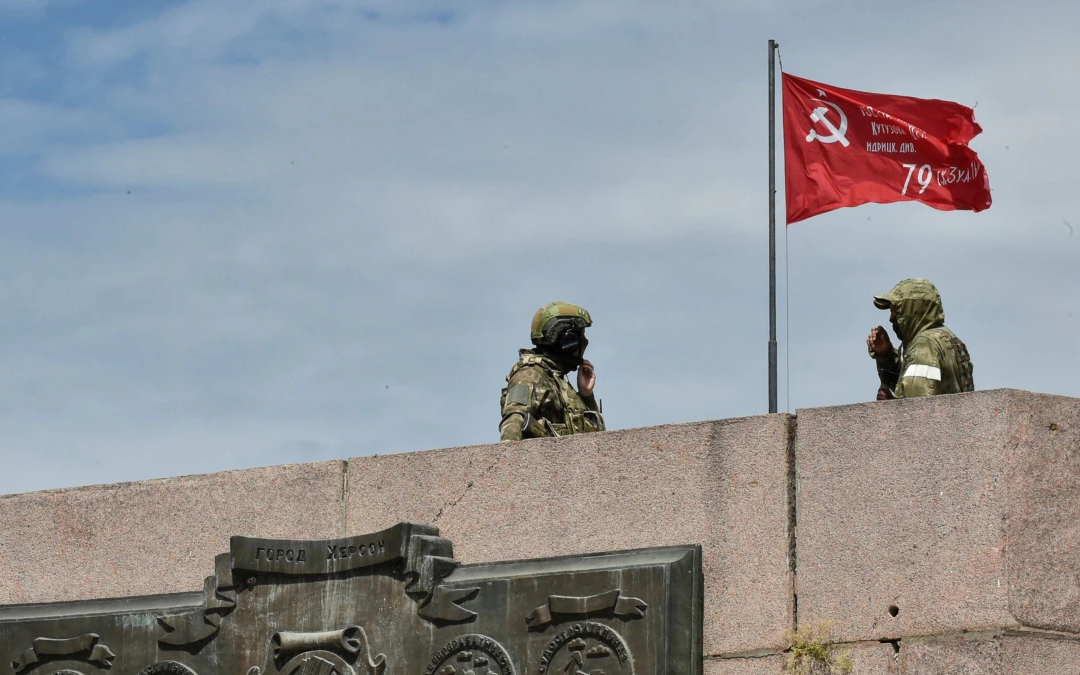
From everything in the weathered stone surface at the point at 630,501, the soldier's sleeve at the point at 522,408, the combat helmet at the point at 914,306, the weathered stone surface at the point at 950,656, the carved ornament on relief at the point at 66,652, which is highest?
the combat helmet at the point at 914,306

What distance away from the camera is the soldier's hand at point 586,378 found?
36.6ft

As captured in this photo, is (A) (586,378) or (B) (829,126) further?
(B) (829,126)

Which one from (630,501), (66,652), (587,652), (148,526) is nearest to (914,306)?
(630,501)

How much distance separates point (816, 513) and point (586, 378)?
8.63ft

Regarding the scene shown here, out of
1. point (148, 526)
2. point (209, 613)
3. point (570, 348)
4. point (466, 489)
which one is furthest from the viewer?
point (570, 348)

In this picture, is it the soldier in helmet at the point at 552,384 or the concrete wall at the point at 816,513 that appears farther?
the soldier in helmet at the point at 552,384

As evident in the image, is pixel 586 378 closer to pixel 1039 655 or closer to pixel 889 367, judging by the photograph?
pixel 889 367

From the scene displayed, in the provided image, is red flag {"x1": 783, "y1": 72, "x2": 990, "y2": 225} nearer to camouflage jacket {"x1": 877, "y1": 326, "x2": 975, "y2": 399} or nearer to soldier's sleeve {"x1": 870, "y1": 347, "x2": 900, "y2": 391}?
soldier's sleeve {"x1": 870, "y1": 347, "x2": 900, "y2": 391}

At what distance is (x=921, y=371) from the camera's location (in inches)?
389

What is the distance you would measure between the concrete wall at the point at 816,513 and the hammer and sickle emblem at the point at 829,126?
14.3 ft

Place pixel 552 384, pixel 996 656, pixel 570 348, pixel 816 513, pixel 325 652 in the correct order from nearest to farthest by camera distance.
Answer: pixel 996 656
pixel 816 513
pixel 325 652
pixel 552 384
pixel 570 348

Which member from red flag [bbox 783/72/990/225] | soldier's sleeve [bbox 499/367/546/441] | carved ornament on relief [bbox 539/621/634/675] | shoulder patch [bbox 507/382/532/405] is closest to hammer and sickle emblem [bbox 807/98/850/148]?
red flag [bbox 783/72/990/225]

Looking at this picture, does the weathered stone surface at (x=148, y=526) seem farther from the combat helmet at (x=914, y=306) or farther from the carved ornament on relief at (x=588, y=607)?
the combat helmet at (x=914, y=306)

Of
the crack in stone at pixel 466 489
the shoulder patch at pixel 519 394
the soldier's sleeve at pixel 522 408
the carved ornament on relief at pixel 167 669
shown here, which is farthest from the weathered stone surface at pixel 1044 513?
the carved ornament on relief at pixel 167 669
